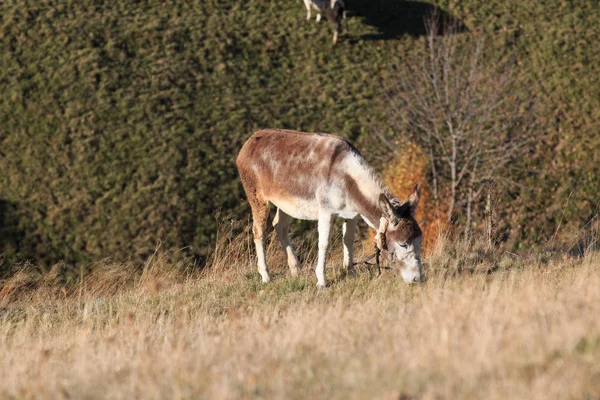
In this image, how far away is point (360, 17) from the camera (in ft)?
120

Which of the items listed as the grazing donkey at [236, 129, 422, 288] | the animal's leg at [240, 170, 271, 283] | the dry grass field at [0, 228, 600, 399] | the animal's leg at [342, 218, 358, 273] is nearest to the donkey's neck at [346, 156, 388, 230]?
the grazing donkey at [236, 129, 422, 288]

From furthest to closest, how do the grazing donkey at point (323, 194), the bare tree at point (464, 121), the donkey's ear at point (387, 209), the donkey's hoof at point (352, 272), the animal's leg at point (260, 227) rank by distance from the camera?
→ the bare tree at point (464, 121), the animal's leg at point (260, 227), the donkey's hoof at point (352, 272), the grazing donkey at point (323, 194), the donkey's ear at point (387, 209)

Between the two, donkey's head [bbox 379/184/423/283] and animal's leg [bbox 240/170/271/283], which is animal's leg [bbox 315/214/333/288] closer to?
donkey's head [bbox 379/184/423/283]

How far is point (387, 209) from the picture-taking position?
332 inches

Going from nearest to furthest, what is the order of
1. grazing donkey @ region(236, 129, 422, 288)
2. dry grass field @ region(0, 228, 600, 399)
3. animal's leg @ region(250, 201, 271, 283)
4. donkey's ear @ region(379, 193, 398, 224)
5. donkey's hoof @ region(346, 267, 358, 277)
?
1. dry grass field @ region(0, 228, 600, 399)
2. donkey's ear @ region(379, 193, 398, 224)
3. grazing donkey @ region(236, 129, 422, 288)
4. donkey's hoof @ region(346, 267, 358, 277)
5. animal's leg @ region(250, 201, 271, 283)

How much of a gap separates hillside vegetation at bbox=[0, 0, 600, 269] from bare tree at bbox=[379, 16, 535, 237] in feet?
2.97

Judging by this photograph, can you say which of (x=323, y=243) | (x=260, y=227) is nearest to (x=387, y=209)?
(x=323, y=243)

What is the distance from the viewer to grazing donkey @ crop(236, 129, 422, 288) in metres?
8.47

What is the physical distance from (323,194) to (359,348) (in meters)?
4.50

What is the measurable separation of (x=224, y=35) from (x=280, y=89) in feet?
16.8

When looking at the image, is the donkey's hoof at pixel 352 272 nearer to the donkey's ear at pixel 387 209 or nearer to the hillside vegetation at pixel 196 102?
the donkey's ear at pixel 387 209

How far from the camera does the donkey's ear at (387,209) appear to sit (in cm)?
829

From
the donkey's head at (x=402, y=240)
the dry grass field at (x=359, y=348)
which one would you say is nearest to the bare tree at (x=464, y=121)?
the donkey's head at (x=402, y=240)

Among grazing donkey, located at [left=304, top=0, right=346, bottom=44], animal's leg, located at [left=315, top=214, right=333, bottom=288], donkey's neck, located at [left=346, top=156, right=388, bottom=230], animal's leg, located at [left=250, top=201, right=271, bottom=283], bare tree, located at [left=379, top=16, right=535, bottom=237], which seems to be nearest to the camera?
donkey's neck, located at [left=346, top=156, right=388, bottom=230]
